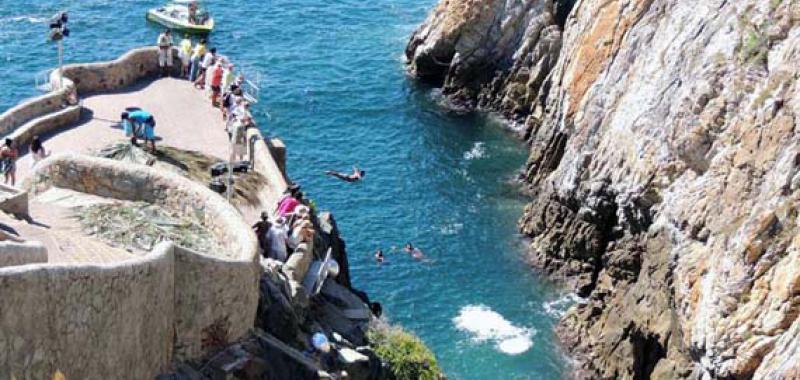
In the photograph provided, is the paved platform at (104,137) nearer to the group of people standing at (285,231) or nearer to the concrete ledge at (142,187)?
the concrete ledge at (142,187)

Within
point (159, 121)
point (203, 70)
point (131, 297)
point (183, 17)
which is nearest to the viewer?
point (131, 297)

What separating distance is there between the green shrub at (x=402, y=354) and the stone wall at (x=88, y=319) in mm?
11453

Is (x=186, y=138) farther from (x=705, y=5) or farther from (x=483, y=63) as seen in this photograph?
(x=483, y=63)

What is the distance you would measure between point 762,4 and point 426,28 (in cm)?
3508

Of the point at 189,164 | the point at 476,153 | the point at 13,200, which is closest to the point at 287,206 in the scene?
the point at 189,164

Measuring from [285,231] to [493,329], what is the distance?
766 inches

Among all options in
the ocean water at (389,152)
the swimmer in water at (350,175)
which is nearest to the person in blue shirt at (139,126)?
the ocean water at (389,152)

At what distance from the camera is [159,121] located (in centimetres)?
4738

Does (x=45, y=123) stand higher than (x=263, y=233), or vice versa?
(x=263, y=233)

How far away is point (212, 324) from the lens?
32.1m

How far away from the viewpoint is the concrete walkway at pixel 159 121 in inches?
1753

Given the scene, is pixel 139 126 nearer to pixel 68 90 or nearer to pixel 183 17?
pixel 68 90

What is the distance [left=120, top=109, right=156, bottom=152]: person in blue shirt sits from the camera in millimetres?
43625

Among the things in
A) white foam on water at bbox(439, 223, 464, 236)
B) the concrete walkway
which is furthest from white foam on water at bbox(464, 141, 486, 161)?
the concrete walkway
